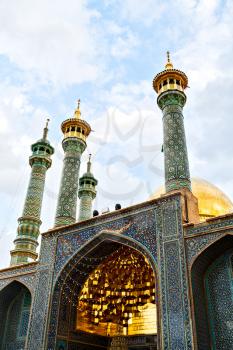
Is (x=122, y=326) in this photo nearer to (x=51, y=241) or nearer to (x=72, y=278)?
(x=72, y=278)

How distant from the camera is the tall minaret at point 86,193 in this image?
13.3m

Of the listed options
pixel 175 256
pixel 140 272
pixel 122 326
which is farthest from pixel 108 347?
pixel 175 256

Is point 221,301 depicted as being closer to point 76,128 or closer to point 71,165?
point 71,165

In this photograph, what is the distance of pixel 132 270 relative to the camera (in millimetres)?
9281

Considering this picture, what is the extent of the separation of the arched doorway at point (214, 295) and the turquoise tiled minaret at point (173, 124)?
5.80 ft

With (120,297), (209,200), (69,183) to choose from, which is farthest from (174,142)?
(120,297)

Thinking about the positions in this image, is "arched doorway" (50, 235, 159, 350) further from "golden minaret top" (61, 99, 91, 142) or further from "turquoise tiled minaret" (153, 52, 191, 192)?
"golden minaret top" (61, 99, 91, 142)

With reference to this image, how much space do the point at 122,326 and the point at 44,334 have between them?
263cm

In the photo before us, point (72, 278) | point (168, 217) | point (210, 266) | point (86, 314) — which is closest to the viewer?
point (210, 266)

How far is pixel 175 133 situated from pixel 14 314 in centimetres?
599

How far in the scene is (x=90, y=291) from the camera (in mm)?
9078

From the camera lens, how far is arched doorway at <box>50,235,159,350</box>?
27.1 feet

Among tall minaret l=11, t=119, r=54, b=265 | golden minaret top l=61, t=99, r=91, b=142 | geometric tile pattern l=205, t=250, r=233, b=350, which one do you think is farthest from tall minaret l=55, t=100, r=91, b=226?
geometric tile pattern l=205, t=250, r=233, b=350

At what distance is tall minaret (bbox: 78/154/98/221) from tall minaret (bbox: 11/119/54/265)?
1920mm
